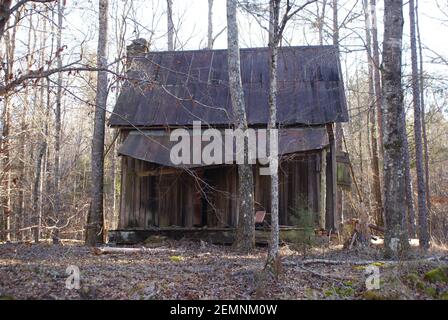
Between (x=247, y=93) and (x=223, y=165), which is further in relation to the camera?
(x=247, y=93)

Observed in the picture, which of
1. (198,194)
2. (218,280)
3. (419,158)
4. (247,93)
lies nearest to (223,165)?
(198,194)

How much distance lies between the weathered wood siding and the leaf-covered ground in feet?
17.0

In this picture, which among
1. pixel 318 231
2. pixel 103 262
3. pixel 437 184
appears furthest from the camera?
pixel 437 184

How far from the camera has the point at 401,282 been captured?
708 centimetres

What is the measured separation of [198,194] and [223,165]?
170cm

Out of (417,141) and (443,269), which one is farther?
(417,141)

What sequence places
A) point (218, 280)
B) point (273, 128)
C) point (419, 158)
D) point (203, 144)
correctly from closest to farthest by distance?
point (218, 280)
point (273, 128)
point (203, 144)
point (419, 158)

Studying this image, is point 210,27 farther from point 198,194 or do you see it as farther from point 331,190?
point 331,190

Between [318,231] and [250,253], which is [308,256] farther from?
[318,231]

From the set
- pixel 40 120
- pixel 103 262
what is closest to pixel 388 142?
pixel 103 262

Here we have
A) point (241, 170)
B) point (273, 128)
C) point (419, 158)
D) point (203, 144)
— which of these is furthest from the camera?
point (419, 158)

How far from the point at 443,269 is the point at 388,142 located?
2622 mm

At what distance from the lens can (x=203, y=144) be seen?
13.5 m

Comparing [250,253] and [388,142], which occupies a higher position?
[388,142]
